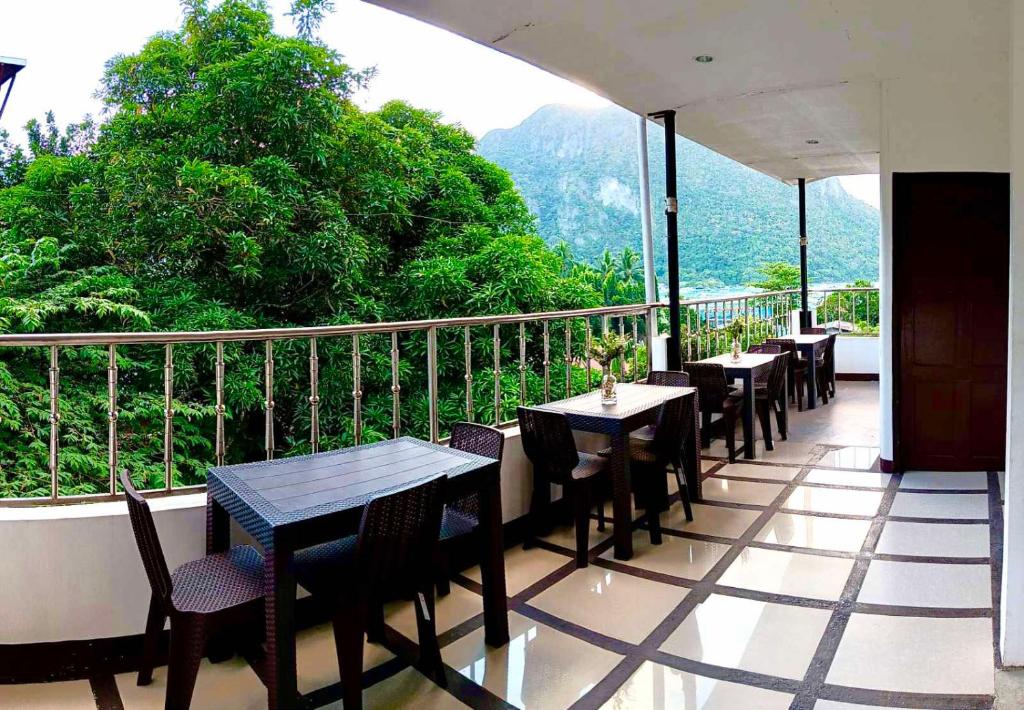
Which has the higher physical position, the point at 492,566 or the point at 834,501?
the point at 492,566

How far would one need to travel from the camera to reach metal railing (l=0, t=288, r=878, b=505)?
8.70 ft

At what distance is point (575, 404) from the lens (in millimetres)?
3992

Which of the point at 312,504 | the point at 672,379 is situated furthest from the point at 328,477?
the point at 672,379

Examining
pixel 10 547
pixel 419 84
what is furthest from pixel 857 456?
pixel 419 84

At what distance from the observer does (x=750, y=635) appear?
104 inches

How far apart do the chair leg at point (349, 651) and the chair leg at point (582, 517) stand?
1577mm

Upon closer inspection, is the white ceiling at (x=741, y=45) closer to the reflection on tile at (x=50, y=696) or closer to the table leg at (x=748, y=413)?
the table leg at (x=748, y=413)

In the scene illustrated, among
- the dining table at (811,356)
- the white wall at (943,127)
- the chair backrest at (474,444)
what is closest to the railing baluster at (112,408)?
the chair backrest at (474,444)

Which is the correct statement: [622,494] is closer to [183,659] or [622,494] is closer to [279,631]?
[279,631]

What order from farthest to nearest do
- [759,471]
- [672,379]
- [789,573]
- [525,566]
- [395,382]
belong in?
1. [759,471]
2. [672,379]
3. [525,566]
4. [395,382]
5. [789,573]

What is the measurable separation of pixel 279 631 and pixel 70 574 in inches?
44.9

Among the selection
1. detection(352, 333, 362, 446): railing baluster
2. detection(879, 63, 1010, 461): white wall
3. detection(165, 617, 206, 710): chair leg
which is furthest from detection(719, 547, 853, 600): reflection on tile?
detection(879, 63, 1010, 461): white wall

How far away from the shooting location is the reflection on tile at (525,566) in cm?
326

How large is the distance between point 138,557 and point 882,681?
8.96ft
